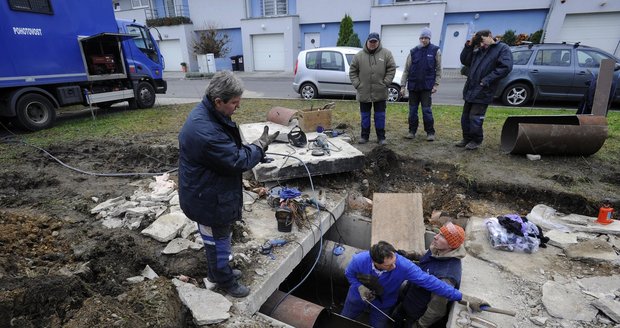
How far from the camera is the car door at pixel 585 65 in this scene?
8.14 meters

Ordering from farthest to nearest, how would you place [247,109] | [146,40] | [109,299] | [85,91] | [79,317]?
1. [146,40]
2. [247,109]
3. [85,91]
4. [109,299]
5. [79,317]

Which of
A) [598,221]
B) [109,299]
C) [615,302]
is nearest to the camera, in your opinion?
[109,299]

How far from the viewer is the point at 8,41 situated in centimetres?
681

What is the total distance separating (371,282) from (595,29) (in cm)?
1877

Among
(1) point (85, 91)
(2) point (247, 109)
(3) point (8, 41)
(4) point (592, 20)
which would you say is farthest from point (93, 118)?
(4) point (592, 20)

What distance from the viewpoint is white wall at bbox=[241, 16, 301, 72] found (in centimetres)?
2064

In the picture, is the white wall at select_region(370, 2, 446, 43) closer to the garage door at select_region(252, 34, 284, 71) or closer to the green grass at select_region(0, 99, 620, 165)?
the garage door at select_region(252, 34, 284, 71)

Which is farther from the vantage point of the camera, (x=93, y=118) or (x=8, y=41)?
(x=93, y=118)

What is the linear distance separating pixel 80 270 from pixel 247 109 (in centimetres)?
728

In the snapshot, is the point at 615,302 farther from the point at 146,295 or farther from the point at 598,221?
the point at 146,295

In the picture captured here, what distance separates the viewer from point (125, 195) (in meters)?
4.27

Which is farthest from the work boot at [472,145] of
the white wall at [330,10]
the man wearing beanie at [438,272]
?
the white wall at [330,10]

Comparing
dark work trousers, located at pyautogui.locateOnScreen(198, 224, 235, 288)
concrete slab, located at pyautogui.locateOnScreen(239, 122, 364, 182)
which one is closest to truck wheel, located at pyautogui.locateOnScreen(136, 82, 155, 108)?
A: concrete slab, located at pyautogui.locateOnScreen(239, 122, 364, 182)

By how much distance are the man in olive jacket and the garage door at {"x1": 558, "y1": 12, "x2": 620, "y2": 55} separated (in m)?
15.1
